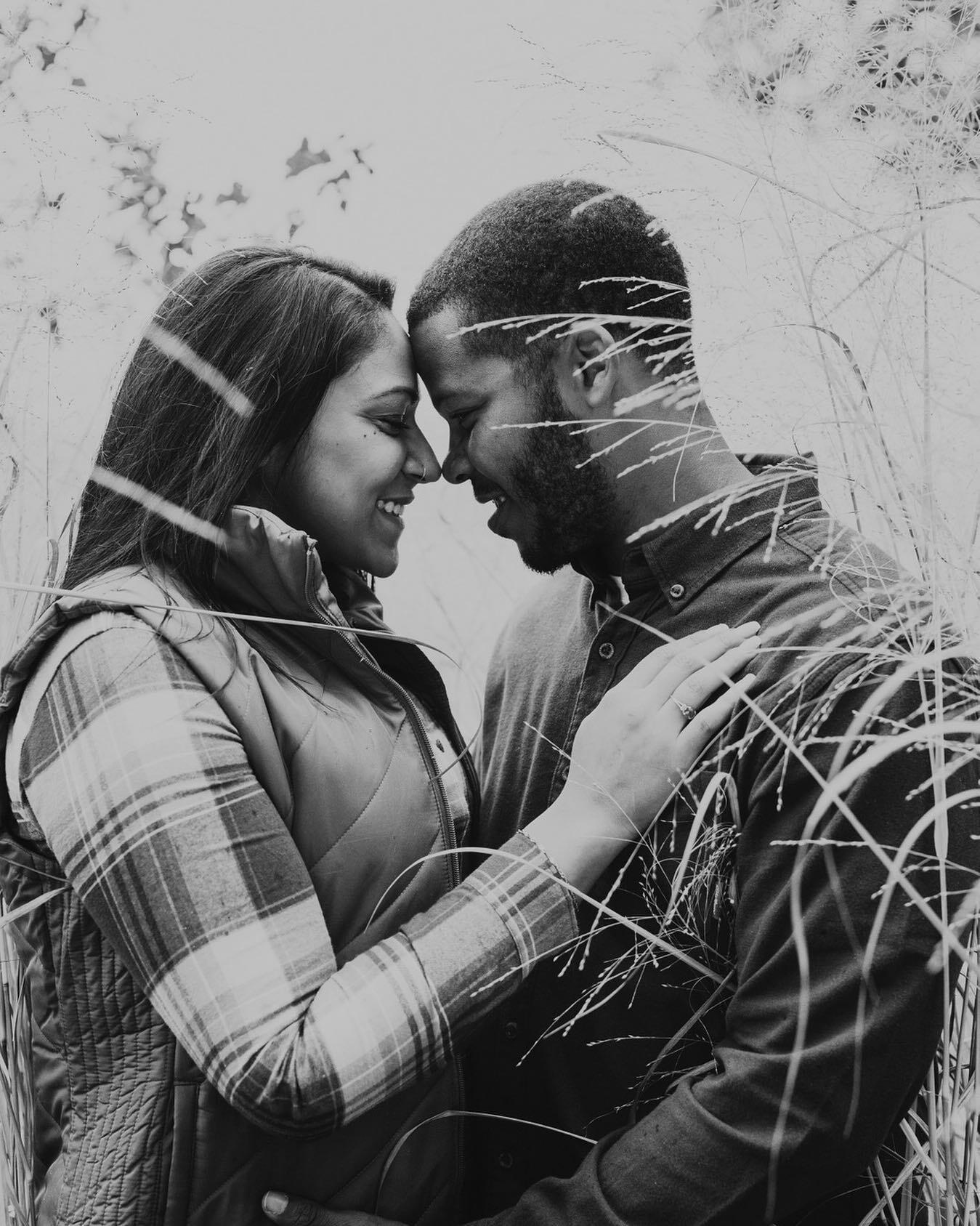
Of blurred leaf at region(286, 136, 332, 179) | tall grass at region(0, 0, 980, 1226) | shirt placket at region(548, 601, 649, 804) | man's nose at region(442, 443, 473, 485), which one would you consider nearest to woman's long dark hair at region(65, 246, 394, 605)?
man's nose at region(442, 443, 473, 485)

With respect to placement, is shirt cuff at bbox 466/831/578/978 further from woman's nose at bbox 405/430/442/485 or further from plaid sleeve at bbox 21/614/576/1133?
woman's nose at bbox 405/430/442/485

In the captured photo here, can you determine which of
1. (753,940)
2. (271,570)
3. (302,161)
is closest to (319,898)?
(271,570)

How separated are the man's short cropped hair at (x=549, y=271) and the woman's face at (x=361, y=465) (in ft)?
0.45

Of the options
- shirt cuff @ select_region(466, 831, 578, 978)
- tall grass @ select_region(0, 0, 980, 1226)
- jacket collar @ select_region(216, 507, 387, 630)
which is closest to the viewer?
tall grass @ select_region(0, 0, 980, 1226)

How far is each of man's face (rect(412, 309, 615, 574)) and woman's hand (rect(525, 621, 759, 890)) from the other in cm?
45

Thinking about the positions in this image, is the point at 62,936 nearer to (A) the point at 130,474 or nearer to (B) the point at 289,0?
(A) the point at 130,474

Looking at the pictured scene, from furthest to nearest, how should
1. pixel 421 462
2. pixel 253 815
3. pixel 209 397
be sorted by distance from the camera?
pixel 421 462, pixel 209 397, pixel 253 815

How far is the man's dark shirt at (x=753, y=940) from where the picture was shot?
4.00ft

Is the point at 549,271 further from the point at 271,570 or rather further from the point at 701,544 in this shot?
the point at 271,570

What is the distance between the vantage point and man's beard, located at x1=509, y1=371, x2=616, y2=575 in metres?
1.82

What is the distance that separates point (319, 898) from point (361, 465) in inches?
25.0

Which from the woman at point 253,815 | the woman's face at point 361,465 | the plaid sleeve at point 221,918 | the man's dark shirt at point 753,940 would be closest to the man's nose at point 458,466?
the woman's face at point 361,465

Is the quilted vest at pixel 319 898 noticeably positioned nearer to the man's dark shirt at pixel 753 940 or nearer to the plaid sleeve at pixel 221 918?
the plaid sleeve at pixel 221 918

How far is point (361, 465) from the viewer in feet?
5.53
